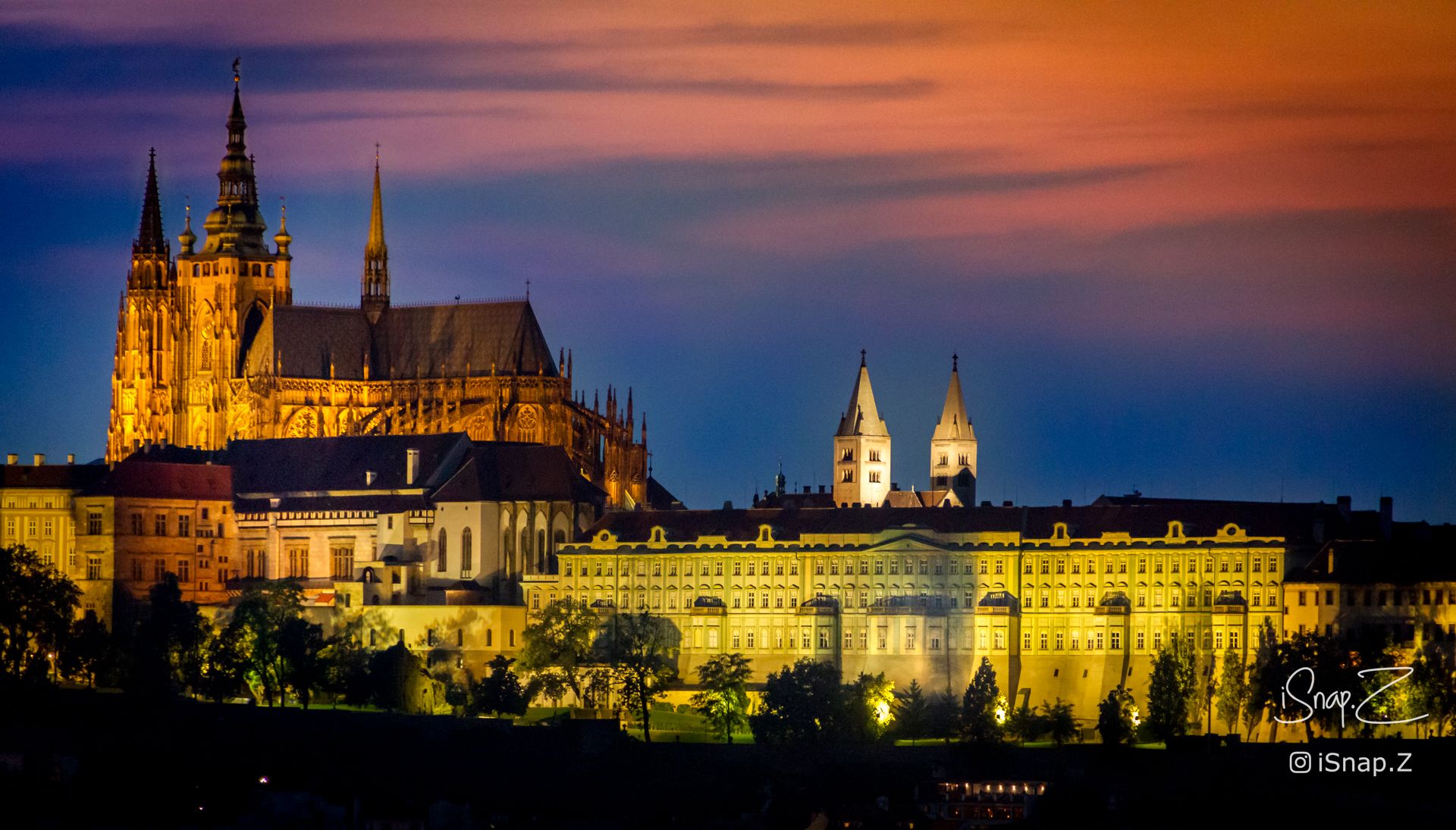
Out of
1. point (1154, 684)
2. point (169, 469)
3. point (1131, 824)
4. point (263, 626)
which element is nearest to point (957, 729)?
point (1154, 684)

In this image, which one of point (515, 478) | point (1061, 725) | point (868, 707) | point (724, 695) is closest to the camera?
point (1061, 725)

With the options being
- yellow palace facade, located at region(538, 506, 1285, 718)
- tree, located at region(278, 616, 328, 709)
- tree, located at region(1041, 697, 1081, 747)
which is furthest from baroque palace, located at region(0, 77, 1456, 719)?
tree, located at region(278, 616, 328, 709)

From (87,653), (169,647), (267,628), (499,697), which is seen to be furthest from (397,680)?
(87,653)

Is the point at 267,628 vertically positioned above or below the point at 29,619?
below

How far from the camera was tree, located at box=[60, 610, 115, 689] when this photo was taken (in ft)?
506

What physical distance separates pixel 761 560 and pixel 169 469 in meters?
29.9

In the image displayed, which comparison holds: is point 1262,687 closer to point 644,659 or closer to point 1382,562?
point 1382,562

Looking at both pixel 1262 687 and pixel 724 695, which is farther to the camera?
pixel 724 695

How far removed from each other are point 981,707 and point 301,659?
27.0 meters

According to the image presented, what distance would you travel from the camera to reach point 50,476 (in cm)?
17800

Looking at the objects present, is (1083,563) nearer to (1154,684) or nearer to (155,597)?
(1154,684)

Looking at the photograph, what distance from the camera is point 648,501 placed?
193 m

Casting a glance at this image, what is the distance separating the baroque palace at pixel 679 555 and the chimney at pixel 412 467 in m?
0.20

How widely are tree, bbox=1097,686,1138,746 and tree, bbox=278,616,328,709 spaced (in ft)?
101
